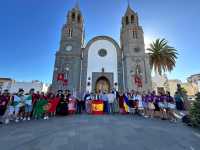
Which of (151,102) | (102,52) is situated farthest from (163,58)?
(151,102)

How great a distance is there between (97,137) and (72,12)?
2460 cm

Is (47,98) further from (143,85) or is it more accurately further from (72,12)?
(72,12)

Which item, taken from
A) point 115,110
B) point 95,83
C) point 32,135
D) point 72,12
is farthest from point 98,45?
point 32,135

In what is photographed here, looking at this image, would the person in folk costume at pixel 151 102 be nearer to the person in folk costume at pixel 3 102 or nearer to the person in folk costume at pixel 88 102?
the person in folk costume at pixel 88 102

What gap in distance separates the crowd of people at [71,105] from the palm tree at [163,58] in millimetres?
15334

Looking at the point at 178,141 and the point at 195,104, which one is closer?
the point at 178,141

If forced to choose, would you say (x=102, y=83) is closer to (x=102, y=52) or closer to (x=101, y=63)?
(x=101, y=63)

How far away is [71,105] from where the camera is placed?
912 cm

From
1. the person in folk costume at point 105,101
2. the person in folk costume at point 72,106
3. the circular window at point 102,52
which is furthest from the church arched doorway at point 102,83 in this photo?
the person in folk costume at point 72,106

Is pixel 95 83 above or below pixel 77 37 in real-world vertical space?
below

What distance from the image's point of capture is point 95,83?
19422 mm

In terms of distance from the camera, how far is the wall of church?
20109mm

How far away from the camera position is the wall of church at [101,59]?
20109 millimetres

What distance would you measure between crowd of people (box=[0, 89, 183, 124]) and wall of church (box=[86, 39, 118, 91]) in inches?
383
